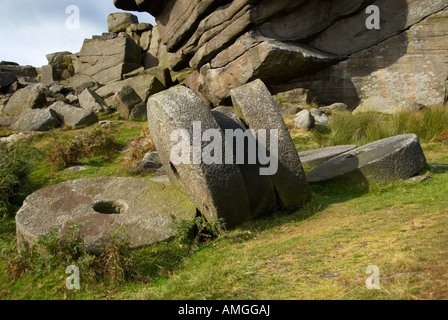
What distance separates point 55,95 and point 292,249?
1418 cm

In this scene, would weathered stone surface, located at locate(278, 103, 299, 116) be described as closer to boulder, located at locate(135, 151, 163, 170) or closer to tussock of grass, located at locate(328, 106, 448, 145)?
tussock of grass, located at locate(328, 106, 448, 145)

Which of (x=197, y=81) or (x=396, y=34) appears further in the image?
(x=197, y=81)

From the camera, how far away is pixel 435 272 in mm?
1866

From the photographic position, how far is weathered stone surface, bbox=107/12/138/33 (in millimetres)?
20438

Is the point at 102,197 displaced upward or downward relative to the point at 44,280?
upward

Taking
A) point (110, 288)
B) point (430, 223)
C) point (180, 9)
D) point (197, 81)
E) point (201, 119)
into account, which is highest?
point (180, 9)

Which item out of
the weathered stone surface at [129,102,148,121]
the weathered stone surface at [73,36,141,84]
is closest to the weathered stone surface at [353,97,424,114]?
the weathered stone surface at [129,102,148,121]

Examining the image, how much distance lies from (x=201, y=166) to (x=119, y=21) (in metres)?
20.3

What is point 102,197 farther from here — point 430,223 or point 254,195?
point 430,223

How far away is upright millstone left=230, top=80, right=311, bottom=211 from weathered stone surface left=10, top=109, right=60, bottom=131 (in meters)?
7.59

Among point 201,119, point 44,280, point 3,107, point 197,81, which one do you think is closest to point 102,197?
point 44,280

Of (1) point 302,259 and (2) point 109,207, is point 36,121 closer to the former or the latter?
(2) point 109,207

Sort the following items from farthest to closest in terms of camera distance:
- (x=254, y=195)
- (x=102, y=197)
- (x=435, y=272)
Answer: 1. (x=102, y=197)
2. (x=254, y=195)
3. (x=435, y=272)

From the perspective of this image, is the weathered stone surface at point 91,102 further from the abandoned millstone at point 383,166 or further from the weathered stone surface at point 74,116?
the abandoned millstone at point 383,166
